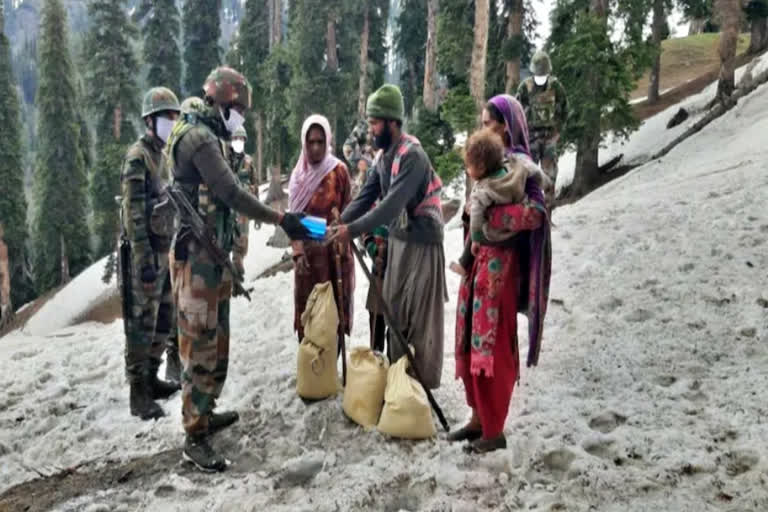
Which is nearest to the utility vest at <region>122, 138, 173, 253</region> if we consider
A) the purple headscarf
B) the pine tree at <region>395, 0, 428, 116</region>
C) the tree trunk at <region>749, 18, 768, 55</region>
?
the purple headscarf

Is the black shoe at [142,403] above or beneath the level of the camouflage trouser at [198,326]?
beneath

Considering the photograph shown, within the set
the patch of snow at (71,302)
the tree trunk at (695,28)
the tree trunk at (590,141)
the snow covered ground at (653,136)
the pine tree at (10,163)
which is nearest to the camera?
the tree trunk at (590,141)

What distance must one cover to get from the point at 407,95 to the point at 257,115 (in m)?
7.77

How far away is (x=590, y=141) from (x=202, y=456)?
11.5 m

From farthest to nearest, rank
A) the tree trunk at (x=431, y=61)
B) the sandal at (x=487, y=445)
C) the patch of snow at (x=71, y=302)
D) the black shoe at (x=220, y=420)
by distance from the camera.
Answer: the patch of snow at (x=71, y=302), the tree trunk at (x=431, y=61), the black shoe at (x=220, y=420), the sandal at (x=487, y=445)

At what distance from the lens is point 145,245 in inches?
190

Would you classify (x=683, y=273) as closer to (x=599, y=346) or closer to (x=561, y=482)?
(x=599, y=346)

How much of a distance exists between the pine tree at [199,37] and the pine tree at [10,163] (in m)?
9.02

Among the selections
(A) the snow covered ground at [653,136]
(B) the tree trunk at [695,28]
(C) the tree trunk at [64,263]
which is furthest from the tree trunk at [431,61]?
(C) the tree trunk at [64,263]

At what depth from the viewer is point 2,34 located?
26.2 meters

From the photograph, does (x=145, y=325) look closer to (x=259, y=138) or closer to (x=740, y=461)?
(x=740, y=461)

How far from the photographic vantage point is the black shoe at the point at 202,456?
12.1ft

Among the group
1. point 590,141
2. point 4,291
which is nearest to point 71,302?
point 4,291

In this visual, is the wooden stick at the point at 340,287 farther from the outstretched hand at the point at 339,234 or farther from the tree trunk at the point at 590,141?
the tree trunk at the point at 590,141
